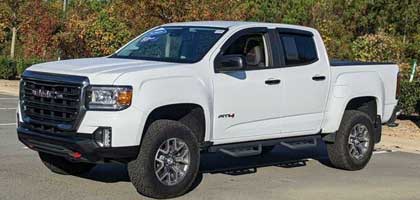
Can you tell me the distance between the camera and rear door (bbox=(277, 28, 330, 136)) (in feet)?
30.4

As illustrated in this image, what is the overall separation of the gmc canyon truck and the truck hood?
0.05 feet

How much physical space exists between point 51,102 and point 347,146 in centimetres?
433

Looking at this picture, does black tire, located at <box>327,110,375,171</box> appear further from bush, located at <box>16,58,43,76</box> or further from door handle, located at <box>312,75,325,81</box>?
bush, located at <box>16,58,43,76</box>

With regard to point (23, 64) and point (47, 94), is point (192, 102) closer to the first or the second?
point (47, 94)

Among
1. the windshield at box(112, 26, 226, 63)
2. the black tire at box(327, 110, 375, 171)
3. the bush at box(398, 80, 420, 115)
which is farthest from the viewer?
the bush at box(398, 80, 420, 115)

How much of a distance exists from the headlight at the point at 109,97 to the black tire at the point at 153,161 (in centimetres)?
50

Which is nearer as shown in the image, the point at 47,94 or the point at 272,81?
the point at 47,94

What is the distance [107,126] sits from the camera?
24.2 ft

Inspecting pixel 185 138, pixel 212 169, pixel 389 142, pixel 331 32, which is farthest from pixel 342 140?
pixel 331 32

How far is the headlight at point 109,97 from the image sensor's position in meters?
7.43

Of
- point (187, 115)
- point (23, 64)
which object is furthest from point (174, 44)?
point (23, 64)

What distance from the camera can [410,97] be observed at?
53.7ft

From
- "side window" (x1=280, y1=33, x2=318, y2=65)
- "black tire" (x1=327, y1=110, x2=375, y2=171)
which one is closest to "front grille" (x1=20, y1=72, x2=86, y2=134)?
"side window" (x1=280, y1=33, x2=318, y2=65)

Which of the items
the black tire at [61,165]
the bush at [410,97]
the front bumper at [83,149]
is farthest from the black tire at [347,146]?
the bush at [410,97]
